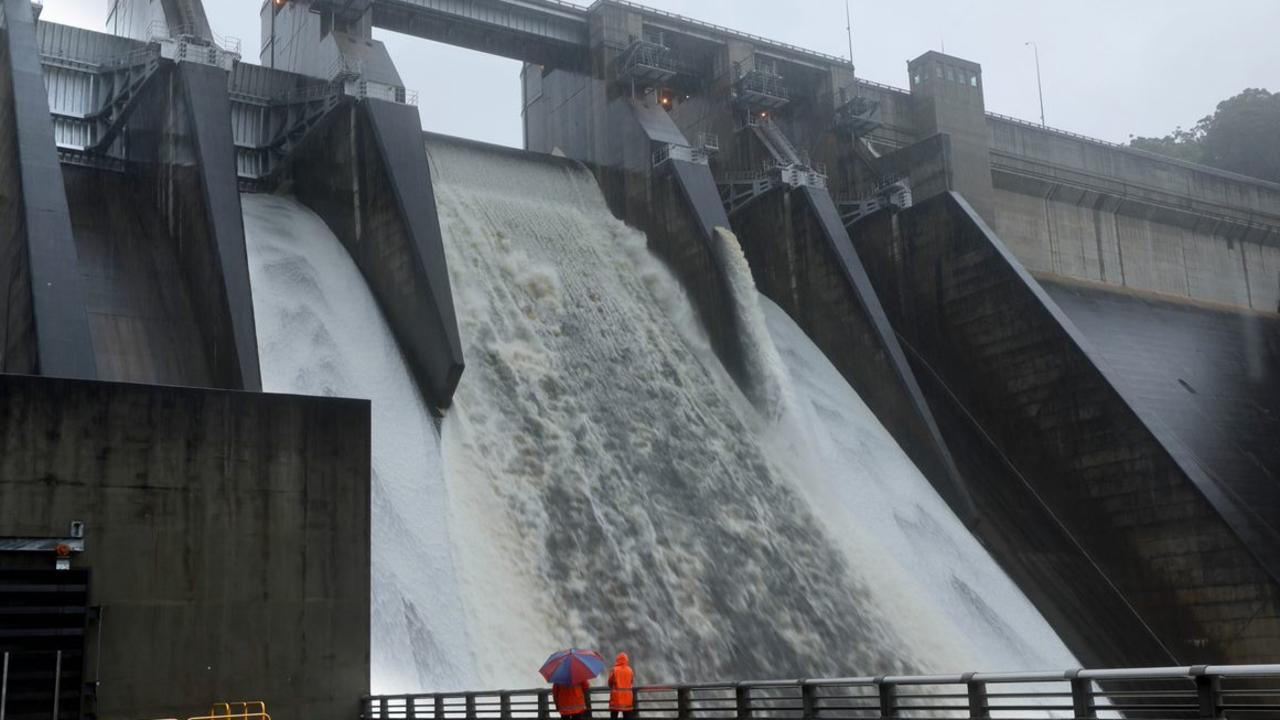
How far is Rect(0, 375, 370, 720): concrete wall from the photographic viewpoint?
12805 mm

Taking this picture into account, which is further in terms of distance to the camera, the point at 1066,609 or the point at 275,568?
the point at 1066,609

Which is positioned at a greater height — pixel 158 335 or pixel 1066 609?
pixel 158 335

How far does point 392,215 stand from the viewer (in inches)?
925

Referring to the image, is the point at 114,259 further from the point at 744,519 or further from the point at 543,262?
the point at 744,519

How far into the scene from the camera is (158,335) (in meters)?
22.3

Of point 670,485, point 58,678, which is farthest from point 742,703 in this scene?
point 670,485

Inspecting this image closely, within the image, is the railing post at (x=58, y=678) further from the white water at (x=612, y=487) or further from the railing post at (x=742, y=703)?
the railing post at (x=742, y=703)

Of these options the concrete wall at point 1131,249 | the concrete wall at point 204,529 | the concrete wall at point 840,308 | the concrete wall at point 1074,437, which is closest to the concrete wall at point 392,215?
the concrete wall at point 204,529

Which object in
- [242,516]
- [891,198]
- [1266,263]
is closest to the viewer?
[242,516]

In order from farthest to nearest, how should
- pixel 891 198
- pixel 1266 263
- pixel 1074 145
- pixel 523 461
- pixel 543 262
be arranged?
pixel 1266 263, pixel 1074 145, pixel 891 198, pixel 543 262, pixel 523 461

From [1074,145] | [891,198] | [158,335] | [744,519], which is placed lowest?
[744,519]

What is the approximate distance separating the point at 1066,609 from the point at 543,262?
12.2 m

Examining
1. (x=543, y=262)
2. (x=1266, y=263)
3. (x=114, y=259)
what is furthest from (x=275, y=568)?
(x=1266, y=263)

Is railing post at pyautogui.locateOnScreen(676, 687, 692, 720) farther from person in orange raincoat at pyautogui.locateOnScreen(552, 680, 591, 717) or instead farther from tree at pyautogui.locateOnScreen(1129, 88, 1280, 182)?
tree at pyautogui.locateOnScreen(1129, 88, 1280, 182)
